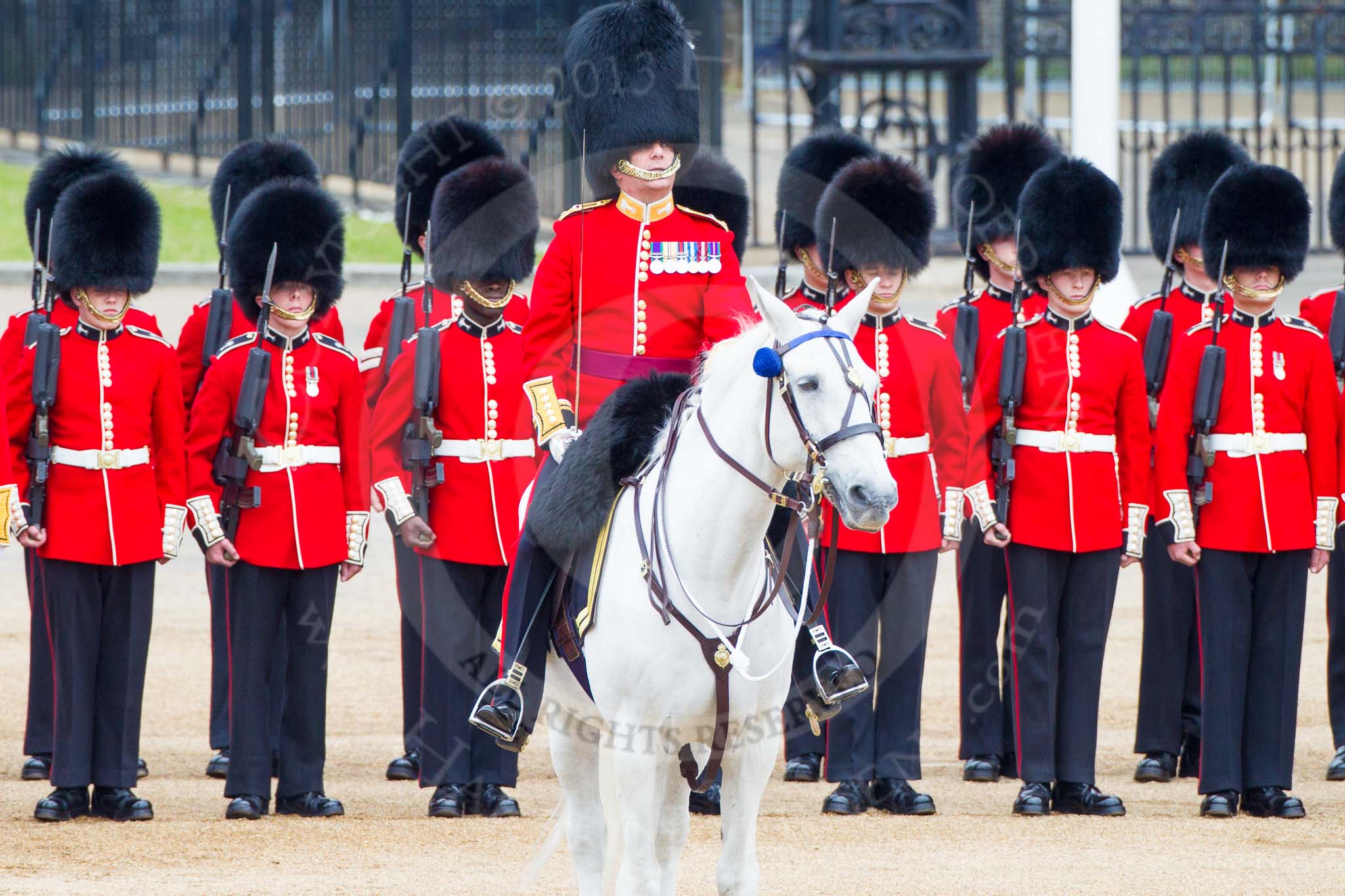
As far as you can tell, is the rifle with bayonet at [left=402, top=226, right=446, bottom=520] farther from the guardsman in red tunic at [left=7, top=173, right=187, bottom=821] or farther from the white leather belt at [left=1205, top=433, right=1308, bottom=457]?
the white leather belt at [left=1205, top=433, right=1308, bottom=457]

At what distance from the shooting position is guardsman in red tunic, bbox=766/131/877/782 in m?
5.96

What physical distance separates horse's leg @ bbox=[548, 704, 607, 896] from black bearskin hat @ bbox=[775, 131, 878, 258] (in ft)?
8.01

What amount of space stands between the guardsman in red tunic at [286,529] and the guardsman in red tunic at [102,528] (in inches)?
4.5

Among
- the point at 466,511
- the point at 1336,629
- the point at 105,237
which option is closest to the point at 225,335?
the point at 105,237

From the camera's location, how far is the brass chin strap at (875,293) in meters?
5.67

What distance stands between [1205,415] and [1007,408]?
0.50 metres

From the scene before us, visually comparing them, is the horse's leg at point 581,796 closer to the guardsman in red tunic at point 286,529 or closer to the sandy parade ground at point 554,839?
the sandy parade ground at point 554,839

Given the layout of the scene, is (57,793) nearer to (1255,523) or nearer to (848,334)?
(848,334)

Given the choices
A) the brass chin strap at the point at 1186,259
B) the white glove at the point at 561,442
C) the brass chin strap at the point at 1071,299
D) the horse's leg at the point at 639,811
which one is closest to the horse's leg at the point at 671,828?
the horse's leg at the point at 639,811

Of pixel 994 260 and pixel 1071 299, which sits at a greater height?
pixel 994 260

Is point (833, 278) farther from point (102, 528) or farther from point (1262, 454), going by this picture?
point (102, 528)

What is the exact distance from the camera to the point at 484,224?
231 inches

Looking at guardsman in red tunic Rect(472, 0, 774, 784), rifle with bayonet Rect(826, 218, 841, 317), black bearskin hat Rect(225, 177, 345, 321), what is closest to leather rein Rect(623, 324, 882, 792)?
guardsman in red tunic Rect(472, 0, 774, 784)

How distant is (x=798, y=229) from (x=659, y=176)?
205 cm
